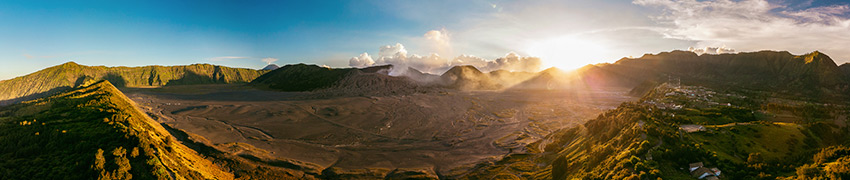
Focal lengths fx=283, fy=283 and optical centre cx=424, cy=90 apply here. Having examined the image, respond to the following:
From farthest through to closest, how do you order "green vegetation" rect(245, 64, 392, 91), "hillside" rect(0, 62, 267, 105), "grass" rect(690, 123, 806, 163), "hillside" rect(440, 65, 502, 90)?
"hillside" rect(440, 65, 502, 90) → "hillside" rect(0, 62, 267, 105) → "green vegetation" rect(245, 64, 392, 91) → "grass" rect(690, 123, 806, 163)

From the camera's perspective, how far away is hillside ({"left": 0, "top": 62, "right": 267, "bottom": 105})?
13194 cm

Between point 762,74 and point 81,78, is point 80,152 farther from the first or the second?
point 762,74

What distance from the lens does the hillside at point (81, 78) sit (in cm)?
13194

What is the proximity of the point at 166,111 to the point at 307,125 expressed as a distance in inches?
1419

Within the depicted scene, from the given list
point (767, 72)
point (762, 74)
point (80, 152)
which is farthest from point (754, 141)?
point (767, 72)

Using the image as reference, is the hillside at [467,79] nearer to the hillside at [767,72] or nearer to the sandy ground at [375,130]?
the sandy ground at [375,130]

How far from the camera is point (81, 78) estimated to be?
156 m

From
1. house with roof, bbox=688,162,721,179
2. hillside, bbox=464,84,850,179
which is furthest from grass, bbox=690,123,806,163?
house with roof, bbox=688,162,721,179

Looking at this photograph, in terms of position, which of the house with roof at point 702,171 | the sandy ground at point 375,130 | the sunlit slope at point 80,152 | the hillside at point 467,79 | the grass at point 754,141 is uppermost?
the hillside at point 467,79

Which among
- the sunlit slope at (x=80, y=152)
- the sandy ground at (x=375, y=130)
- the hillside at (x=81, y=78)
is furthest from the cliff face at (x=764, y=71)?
the hillside at (x=81, y=78)

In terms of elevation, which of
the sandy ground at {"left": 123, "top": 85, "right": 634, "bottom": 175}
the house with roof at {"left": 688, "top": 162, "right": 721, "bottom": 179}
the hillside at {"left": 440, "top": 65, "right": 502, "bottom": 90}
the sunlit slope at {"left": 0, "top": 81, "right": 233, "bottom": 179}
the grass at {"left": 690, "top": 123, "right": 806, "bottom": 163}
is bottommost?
the sandy ground at {"left": 123, "top": 85, "right": 634, "bottom": 175}

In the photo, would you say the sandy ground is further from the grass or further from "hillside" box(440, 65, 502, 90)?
"hillside" box(440, 65, 502, 90)

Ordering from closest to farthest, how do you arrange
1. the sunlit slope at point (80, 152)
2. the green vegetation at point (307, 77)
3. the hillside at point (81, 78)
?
the sunlit slope at point (80, 152) → the green vegetation at point (307, 77) → the hillside at point (81, 78)

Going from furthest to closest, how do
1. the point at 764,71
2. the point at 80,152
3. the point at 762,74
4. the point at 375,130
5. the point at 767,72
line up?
the point at 764,71 → the point at 767,72 → the point at 762,74 → the point at 375,130 → the point at 80,152
